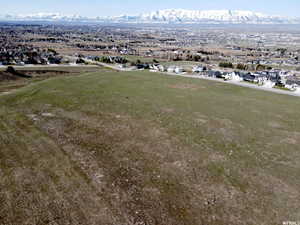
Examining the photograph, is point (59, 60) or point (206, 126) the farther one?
point (59, 60)

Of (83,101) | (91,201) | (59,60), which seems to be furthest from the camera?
(59,60)

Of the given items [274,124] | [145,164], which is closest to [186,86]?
[274,124]

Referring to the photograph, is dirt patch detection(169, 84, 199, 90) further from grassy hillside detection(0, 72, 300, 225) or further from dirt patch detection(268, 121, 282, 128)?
dirt patch detection(268, 121, 282, 128)

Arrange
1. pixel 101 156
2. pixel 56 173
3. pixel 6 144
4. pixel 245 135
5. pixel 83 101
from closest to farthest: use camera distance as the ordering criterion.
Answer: pixel 56 173 → pixel 101 156 → pixel 6 144 → pixel 245 135 → pixel 83 101

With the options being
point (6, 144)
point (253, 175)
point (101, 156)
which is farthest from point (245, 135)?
point (6, 144)

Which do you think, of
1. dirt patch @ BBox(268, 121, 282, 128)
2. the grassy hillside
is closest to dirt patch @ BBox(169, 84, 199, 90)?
the grassy hillside

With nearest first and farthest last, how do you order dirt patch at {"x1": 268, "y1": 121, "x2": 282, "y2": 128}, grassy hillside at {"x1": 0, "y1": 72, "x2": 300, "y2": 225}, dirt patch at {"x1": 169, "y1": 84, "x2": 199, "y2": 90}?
grassy hillside at {"x1": 0, "y1": 72, "x2": 300, "y2": 225} → dirt patch at {"x1": 268, "y1": 121, "x2": 282, "y2": 128} → dirt patch at {"x1": 169, "y1": 84, "x2": 199, "y2": 90}

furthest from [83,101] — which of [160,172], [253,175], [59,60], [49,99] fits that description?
[59,60]

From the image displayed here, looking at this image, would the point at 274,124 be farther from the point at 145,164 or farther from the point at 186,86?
the point at 186,86

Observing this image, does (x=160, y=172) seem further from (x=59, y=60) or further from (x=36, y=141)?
(x=59, y=60)
